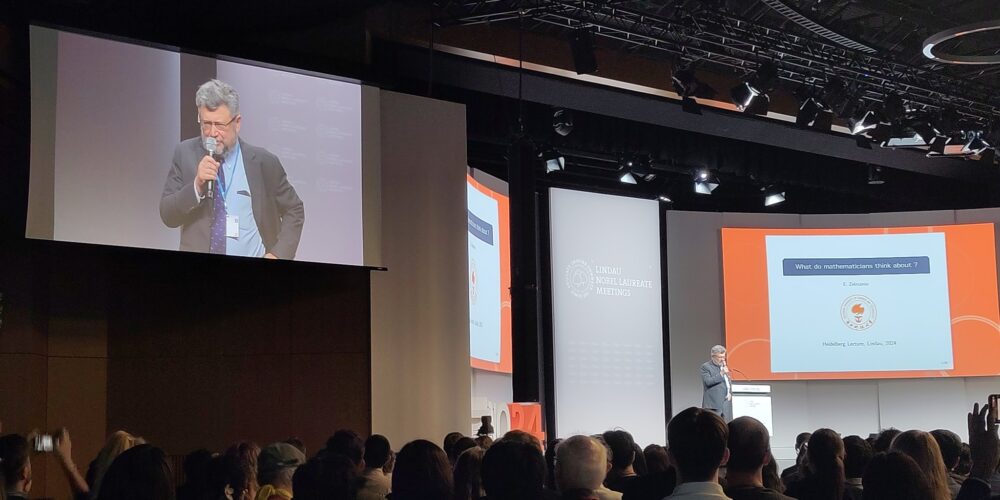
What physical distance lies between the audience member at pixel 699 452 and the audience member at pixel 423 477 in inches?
21.8

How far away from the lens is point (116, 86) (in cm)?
691

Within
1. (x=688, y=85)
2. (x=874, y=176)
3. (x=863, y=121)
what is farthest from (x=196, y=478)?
(x=874, y=176)

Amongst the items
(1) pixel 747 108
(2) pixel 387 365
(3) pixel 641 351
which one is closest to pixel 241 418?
(2) pixel 387 365

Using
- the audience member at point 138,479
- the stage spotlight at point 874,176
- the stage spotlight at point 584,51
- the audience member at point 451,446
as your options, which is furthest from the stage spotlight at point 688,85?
the audience member at point 138,479

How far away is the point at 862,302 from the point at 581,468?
11.1 metres

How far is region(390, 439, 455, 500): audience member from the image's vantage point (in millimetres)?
2541

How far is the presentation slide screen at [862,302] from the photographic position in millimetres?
12836

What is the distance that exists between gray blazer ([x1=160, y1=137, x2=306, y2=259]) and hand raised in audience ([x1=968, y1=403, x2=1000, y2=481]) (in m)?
5.13

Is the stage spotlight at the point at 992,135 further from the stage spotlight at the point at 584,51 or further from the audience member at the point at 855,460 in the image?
the audience member at the point at 855,460

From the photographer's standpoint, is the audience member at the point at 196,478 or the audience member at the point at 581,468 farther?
the audience member at the point at 196,478

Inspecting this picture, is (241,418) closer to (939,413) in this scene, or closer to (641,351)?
(641,351)

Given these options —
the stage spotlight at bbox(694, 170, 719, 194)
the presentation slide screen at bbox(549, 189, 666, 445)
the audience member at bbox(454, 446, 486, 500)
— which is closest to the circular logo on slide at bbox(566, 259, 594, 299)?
the presentation slide screen at bbox(549, 189, 666, 445)

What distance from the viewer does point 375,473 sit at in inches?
151

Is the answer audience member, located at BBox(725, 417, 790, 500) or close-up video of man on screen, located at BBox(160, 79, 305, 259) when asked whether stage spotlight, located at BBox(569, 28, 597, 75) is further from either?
audience member, located at BBox(725, 417, 790, 500)
